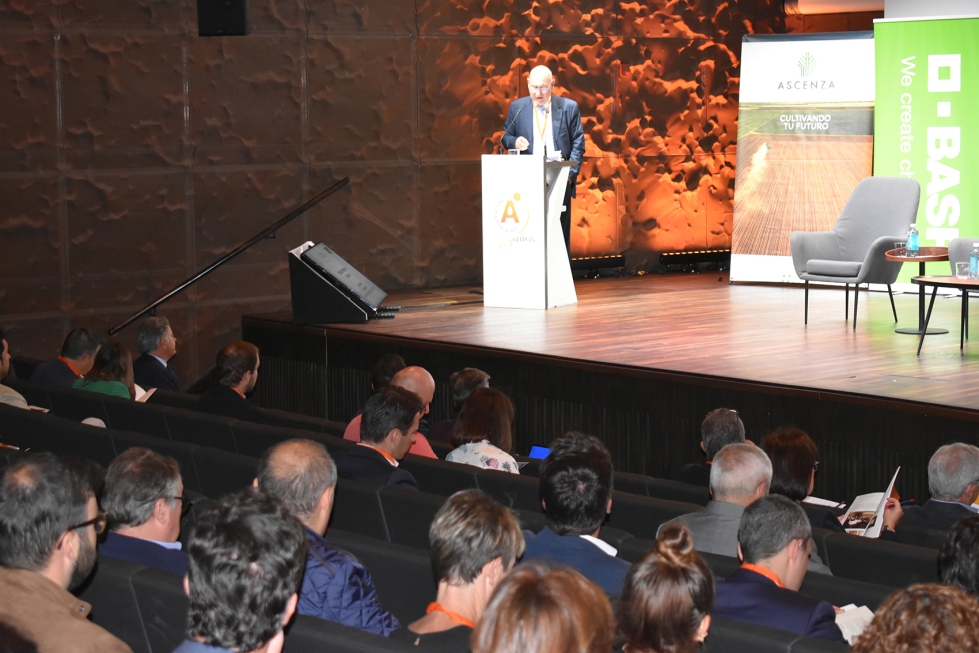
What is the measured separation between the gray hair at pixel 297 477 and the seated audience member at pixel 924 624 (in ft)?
4.95

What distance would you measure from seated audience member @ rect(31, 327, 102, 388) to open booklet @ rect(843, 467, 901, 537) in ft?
12.9

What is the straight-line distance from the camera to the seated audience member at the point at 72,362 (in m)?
6.04

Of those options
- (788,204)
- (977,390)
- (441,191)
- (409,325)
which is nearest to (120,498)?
(977,390)

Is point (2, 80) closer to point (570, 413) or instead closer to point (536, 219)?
point (536, 219)

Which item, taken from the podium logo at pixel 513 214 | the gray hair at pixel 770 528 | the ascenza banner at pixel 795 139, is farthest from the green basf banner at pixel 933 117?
the gray hair at pixel 770 528

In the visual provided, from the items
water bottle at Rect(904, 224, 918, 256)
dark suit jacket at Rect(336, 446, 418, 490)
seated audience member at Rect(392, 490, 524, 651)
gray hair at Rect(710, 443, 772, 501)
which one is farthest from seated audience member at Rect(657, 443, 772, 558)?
water bottle at Rect(904, 224, 918, 256)

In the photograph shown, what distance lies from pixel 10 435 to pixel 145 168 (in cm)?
430

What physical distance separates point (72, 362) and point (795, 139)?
21.8 feet

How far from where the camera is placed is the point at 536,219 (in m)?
7.89

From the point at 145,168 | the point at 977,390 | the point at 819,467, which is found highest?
the point at 145,168

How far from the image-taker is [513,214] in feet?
26.3

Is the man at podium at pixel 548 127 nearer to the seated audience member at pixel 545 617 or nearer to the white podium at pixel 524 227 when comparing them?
the white podium at pixel 524 227

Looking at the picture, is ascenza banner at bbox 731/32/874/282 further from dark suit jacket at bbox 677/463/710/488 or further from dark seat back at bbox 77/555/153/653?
dark seat back at bbox 77/555/153/653

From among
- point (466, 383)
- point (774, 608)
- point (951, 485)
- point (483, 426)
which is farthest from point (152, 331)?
point (774, 608)
